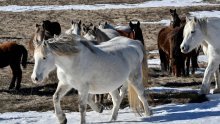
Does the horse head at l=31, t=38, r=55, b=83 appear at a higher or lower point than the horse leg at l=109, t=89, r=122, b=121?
higher

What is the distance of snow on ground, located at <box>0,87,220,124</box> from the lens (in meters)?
7.66

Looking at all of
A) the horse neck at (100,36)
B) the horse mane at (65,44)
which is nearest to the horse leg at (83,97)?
the horse mane at (65,44)

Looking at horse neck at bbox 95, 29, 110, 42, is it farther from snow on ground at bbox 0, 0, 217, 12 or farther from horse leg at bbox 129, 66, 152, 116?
snow on ground at bbox 0, 0, 217, 12

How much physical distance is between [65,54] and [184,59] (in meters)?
7.29

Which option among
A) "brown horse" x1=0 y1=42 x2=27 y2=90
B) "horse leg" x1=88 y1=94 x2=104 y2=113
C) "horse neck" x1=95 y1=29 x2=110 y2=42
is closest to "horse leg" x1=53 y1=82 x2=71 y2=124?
"horse leg" x1=88 y1=94 x2=104 y2=113

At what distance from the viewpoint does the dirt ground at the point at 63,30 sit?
1007cm

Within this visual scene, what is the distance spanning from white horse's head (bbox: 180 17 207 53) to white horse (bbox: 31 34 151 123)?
52.7 inches

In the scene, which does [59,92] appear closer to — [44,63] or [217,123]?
[44,63]

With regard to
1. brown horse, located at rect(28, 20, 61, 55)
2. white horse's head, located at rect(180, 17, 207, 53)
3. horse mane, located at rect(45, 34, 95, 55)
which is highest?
horse mane, located at rect(45, 34, 95, 55)

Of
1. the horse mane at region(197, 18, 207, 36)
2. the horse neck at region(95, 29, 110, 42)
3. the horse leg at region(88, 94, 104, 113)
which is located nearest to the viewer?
the horse leg at region(88, 94, 104, 113)

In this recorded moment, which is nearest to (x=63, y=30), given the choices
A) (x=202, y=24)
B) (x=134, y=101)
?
(x=202, y=24)

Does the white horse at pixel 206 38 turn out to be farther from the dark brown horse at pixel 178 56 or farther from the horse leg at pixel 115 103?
the dark brown horse at pixel 178 56

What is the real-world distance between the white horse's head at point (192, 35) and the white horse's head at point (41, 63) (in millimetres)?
3365

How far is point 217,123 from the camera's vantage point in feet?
23.9
